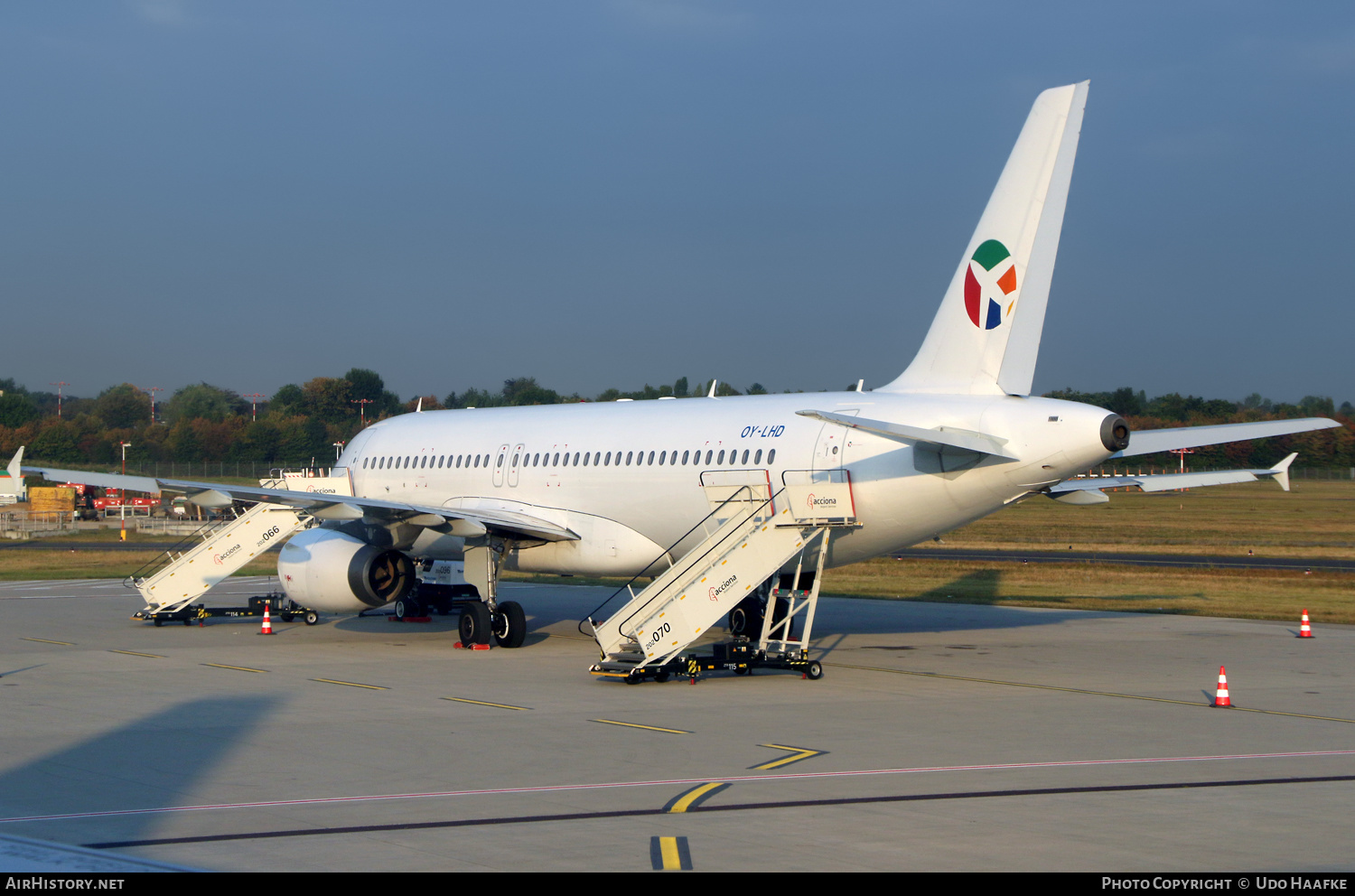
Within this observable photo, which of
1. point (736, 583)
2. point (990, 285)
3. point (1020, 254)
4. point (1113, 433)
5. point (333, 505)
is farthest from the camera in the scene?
point (333, 505)

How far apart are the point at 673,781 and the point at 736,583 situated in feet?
23.9

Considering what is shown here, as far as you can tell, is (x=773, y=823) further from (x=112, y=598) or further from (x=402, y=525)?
(x=112, y=598)

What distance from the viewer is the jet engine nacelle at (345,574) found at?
936 inches

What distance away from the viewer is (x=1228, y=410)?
9312cm

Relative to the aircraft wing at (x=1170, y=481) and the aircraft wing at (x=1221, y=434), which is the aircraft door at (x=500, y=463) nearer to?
the aircraft wing at (x=1170, y=481)

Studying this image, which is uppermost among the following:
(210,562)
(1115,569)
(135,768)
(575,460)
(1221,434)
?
(1221,434)

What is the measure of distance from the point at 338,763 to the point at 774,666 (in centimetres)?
815

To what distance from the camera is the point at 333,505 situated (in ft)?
70.8

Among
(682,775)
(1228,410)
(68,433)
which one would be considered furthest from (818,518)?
(1228,410)

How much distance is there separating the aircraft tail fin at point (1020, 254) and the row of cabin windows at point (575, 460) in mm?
3852

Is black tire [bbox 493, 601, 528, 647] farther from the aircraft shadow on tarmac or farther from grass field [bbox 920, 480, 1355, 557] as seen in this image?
grass field [bbox 920, 480, 1355, 557]

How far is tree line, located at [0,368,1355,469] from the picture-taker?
7350 cm

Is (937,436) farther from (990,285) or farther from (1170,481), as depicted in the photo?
(1170,481)

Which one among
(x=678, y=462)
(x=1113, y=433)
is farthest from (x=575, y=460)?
(x=1113, y=433)
